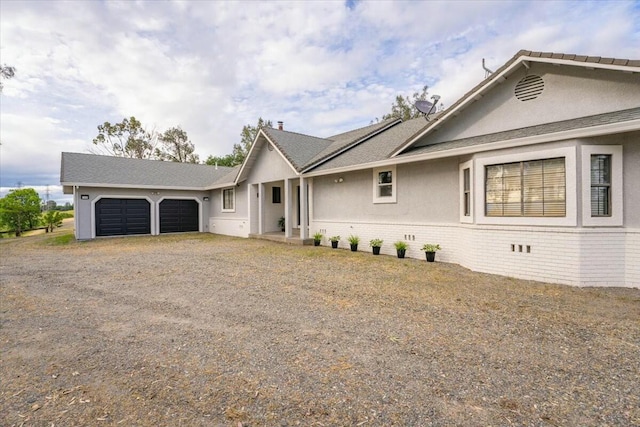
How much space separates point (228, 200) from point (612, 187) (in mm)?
17105

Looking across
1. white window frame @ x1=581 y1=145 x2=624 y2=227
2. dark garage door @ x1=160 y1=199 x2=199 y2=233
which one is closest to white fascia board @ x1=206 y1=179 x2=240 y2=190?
dark garage door @ x1=160 y1=199 x2=199 y2=233

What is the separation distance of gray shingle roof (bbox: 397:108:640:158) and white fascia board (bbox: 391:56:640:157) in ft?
1.53

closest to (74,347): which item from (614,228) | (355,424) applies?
(355,424)

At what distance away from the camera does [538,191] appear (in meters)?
7.00

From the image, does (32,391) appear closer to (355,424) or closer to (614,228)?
(355,424)

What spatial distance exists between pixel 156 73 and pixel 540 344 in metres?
20.2

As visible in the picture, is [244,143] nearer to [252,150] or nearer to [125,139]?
[125,139]

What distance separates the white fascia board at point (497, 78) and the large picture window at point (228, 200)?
11.4 metres

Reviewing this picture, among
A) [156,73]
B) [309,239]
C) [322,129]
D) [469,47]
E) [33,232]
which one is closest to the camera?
[309,239]

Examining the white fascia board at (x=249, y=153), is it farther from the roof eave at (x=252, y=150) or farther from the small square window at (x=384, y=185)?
the small square window at (x=384, y=185)

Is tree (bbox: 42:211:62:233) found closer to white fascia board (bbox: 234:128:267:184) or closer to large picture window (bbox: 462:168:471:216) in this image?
white fascia board (bbox: 234:128:267:184)

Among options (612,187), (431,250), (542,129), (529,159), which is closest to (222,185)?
(431,250)

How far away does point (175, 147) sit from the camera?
3925 centimetres

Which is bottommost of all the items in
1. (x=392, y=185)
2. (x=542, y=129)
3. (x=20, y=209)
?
(x=20, y=209)
